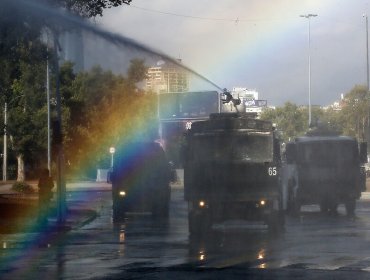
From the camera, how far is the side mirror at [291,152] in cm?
3562

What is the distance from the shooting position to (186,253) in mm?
20109

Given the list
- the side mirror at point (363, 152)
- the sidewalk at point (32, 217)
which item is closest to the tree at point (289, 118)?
the sidewalk at point (32, 217)

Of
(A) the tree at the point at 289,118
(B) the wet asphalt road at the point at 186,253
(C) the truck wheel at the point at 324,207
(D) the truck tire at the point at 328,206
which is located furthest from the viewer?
(A) the tree at the point at 289,118

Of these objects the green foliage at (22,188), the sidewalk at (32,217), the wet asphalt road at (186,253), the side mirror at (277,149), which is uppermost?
the side mirror at (277,149)

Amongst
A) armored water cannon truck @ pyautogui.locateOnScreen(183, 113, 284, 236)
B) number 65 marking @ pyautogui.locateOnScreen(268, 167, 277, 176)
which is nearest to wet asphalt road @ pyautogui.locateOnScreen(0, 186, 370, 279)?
armored water cannon truck @ pyautogui.locateOnScreen(183, 113, 284, 236)

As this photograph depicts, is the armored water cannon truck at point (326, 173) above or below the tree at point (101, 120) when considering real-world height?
below

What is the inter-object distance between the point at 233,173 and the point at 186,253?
5.16 metres

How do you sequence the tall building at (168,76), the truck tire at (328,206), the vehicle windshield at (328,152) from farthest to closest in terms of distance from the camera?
the truck tire at (328,206) < the vehicle windshield at (328,152) < the tall building at (168,76)

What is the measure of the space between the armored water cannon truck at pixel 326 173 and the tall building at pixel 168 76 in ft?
17.5

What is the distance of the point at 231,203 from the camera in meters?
24.9

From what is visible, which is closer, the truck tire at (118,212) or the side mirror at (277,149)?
the side mirror at (277,149)

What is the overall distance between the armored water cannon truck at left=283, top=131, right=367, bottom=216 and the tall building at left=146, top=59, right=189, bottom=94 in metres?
5.35

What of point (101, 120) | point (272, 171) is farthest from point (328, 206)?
point (101, 120)

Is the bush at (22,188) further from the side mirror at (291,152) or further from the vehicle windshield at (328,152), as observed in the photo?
the vehicle windshield at (328,152)
